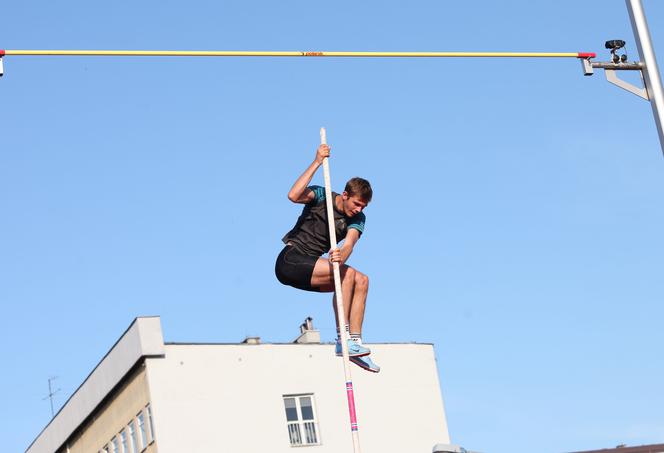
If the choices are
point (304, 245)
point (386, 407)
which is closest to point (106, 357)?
point (386, 407)

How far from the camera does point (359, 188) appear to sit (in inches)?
546

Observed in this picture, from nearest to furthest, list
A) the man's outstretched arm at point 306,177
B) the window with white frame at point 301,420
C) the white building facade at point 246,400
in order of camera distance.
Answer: the man's outstretched arm at point 306,177, the white building facade at point 246,400, the window with white frame at point 301,420

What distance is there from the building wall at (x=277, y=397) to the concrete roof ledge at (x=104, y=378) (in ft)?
2.11

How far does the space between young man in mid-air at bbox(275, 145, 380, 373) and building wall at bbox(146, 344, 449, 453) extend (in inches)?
1057

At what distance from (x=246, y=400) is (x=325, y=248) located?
→ 28.1m

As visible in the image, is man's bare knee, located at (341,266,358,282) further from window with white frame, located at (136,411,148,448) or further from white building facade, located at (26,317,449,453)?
window with white frame, located at (136,411,148,448)

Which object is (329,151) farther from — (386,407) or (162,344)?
(386,407)

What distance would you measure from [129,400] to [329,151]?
96.0ft

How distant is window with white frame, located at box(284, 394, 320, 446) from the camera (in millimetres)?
42781

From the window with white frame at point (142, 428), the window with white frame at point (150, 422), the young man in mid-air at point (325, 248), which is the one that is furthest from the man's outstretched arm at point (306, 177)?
the window with white frame at point (142, 428)

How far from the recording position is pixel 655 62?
614 inches

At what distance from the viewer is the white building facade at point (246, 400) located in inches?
1607

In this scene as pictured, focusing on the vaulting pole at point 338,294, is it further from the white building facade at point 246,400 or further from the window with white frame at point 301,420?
the window with white frame at point 301,420

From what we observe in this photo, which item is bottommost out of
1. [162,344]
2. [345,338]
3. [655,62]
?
[345,338]
